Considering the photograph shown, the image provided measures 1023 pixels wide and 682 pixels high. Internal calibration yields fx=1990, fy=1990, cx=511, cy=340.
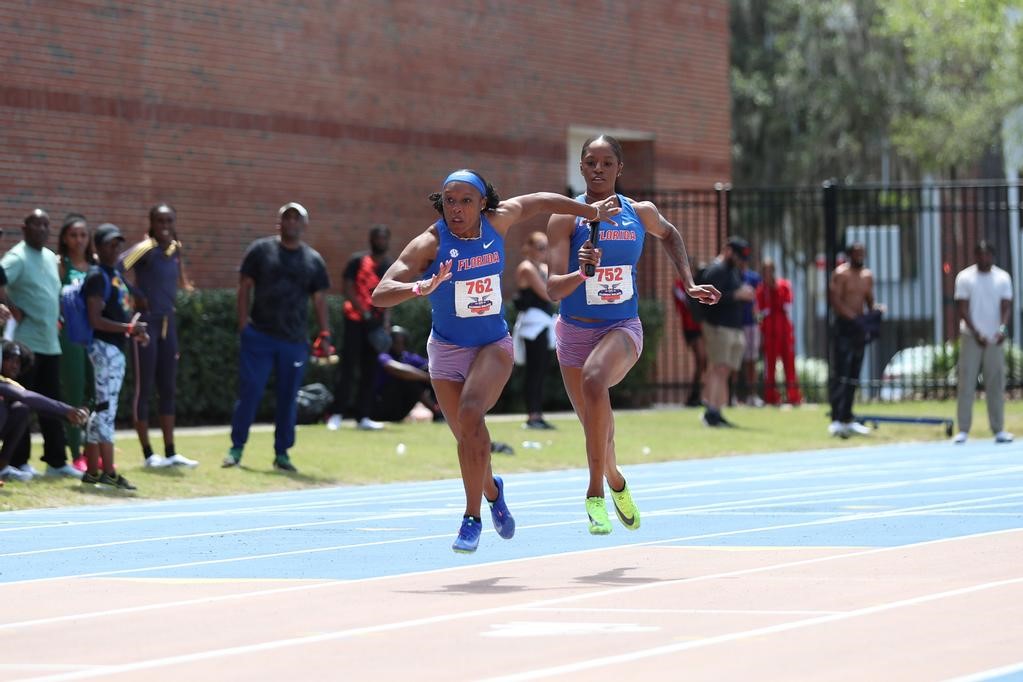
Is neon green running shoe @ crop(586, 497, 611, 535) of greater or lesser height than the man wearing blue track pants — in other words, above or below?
below

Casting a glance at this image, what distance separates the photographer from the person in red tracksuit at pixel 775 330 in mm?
28266

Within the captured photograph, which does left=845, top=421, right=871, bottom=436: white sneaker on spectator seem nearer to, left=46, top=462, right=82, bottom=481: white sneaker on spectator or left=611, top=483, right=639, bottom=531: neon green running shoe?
left=46, top=462, right=82, bottom=481: white sneaker on spectator

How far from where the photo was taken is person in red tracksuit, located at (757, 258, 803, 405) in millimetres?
28266

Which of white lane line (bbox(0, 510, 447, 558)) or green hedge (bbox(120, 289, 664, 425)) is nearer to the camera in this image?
white lane line (bbox(0, 510, 447, 558))

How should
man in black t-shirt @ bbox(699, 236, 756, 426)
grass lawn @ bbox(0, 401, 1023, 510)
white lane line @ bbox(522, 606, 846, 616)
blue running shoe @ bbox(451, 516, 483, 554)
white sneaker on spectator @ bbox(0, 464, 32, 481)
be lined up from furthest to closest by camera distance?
man in black t-shirt @ bbox(699, 236, 756, 426), grass lawn @ bbox(0, 401, 1023, 510), white sneaker on spectator @ bbox(0, 464, 32, 481), blue running shoe @ bbox(451, 516, 483, 554), white lane line @ bbox(522, 606, 846, 616)

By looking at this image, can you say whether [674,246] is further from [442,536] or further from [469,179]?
[442,536]

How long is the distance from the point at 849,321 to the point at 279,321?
7.74 metres

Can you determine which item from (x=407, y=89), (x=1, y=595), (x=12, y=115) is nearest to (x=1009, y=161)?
(x=407, y=89)

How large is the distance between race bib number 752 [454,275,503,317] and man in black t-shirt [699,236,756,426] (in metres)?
12.6

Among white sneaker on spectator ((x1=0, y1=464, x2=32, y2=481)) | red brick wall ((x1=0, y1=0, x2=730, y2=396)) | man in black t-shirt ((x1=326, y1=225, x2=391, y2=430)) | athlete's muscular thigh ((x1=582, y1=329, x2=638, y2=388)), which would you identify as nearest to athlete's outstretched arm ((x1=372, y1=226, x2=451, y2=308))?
athlete's muscular thigh ((x1=582, y1=329, x2=638, y2=388))

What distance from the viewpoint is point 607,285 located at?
11.3 metres

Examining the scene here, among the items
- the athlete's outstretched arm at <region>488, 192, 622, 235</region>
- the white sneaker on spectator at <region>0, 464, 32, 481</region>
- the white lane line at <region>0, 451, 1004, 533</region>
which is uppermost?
the athlete's outstretched arm at <region>488, 192, 622, 235</region>

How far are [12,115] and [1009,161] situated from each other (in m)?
29.4

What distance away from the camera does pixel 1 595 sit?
9.04 metres
